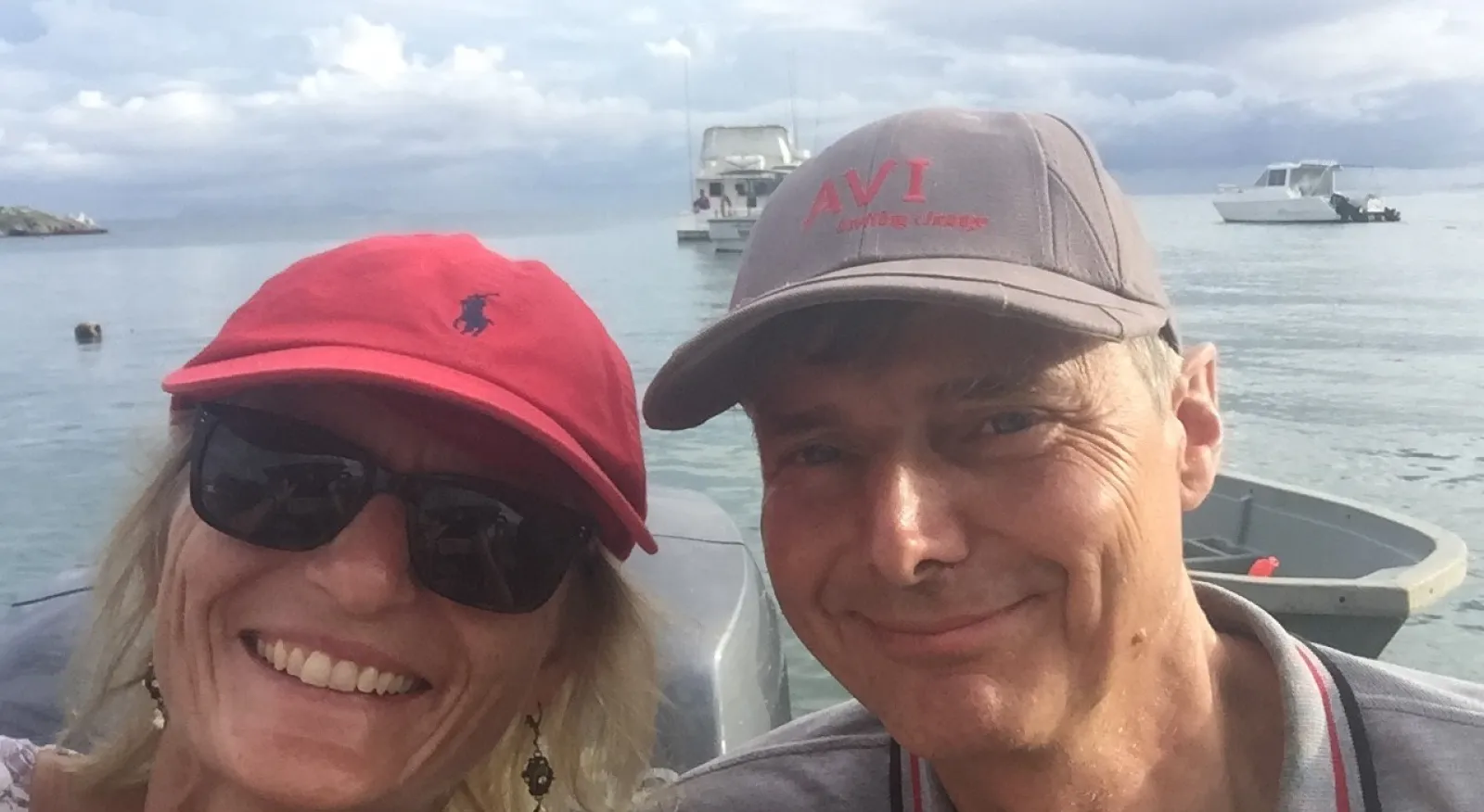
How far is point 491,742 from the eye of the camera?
1864 millimetres

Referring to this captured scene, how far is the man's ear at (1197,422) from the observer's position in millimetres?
1746

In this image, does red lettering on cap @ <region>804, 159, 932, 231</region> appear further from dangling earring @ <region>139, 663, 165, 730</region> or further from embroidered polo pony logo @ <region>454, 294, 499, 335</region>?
dangling earring @ <region>139, 663, 165, 730</region>

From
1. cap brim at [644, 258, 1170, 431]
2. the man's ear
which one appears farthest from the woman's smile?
the man's ear

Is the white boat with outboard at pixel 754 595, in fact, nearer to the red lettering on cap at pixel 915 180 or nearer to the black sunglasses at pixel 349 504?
the black sunglasses at pixel 349 504

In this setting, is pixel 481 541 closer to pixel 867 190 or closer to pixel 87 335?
pixel 867 190

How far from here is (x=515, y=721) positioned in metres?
1.94

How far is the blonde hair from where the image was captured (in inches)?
76.1

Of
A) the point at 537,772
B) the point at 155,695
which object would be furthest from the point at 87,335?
the point at 537,772

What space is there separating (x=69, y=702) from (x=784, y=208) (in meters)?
1.66

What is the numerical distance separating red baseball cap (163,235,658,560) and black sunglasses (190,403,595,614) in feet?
0.30

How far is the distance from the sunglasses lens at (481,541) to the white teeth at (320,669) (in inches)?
6.4

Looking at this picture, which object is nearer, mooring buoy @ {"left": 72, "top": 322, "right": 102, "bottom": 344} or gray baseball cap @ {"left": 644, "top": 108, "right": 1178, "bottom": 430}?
gray baseball cap @ {"left": 644, "top": 108, "right": 1178, "bottom": 430}

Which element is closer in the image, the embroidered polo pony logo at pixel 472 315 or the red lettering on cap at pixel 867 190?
the red lettering on cap at pixel 867 190

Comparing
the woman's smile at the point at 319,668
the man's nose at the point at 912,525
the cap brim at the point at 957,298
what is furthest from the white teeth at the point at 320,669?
the man's nose at the point at 912,525
